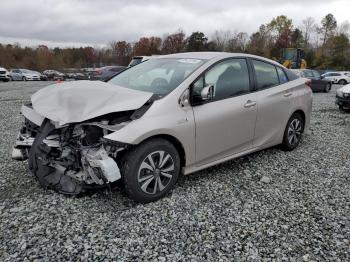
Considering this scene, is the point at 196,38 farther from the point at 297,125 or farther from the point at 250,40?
the point at 297,125

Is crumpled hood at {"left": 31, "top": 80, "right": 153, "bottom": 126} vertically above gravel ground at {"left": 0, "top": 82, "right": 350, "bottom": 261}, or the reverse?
crumpled hood at {"left": 31, "top": 80, "right": 153, "bottom": 126}

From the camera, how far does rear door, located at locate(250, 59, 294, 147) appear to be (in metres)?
A: 4.57

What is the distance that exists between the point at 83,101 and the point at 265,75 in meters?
2.76

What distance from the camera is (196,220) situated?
3.20 metres

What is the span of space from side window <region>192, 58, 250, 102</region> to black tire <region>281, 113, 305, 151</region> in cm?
135

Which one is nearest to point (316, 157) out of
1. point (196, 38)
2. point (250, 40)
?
point (196, 38)

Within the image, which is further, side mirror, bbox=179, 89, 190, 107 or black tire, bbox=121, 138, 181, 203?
side mirror, bbox=179, 89, 190, 107

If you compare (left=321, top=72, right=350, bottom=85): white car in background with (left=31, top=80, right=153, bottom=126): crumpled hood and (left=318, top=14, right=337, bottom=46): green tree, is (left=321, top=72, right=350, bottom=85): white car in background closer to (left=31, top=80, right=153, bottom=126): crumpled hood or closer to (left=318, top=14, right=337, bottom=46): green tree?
(left=31, top=80, right=153, bottom=126): crumpled hood

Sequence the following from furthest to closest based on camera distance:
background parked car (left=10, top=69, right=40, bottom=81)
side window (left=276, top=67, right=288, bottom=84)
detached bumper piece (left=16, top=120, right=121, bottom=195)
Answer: background parked car (left=10, top=69, right=40, bottom=81), side window (left=276, top=67, right=288, bottom=84), detached bumper piece (left=16, top=120, right=121, bottom=195)

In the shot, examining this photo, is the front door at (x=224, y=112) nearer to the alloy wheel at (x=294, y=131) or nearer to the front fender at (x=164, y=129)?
the front fender at (x=164, y=129)

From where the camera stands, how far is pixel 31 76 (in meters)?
32.2

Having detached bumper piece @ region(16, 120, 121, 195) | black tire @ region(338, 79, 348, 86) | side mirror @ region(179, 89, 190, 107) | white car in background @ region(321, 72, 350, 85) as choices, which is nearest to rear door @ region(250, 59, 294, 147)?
side mirror @ region(179, 89, 190, 107)

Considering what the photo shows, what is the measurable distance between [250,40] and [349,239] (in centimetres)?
7568

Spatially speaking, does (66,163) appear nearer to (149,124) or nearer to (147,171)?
(147,171)
